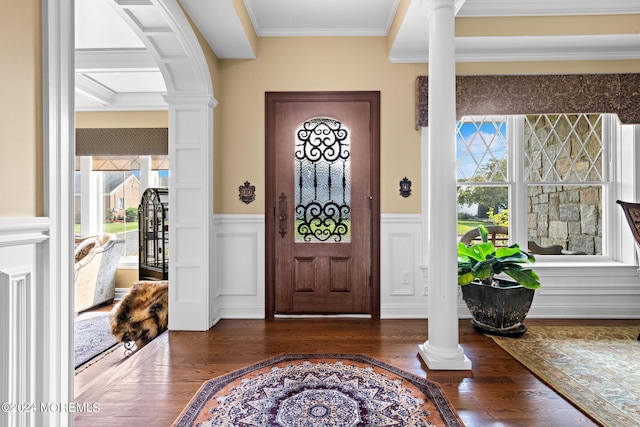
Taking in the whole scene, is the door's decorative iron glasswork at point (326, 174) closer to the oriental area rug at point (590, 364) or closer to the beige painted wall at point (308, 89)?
the beige painted wall at point (308, 89)

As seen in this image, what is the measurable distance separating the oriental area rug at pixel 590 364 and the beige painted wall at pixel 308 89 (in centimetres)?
Result: 147

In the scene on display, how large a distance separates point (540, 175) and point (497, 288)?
138cm

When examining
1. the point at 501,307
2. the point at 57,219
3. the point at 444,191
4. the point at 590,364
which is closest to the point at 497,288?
the point at 501,307

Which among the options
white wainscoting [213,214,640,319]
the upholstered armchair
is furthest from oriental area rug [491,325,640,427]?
the upholstered armchair

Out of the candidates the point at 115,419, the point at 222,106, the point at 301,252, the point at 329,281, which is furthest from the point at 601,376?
the point at 222,106

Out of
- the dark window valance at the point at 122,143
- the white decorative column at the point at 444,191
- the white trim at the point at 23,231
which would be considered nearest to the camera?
the white trim at the point at 23,231

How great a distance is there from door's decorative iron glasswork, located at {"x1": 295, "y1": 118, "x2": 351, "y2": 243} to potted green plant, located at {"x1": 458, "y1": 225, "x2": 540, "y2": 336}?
111 cm

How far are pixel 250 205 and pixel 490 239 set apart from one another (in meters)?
2.33

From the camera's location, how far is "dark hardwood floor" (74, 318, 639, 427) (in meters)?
1.91

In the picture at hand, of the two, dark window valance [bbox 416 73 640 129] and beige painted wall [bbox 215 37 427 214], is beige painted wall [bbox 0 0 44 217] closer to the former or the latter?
beige painted wall [bbox 215 37 427 214]

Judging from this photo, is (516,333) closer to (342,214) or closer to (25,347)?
(342,214)

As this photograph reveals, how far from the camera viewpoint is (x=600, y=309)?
3.51 meters

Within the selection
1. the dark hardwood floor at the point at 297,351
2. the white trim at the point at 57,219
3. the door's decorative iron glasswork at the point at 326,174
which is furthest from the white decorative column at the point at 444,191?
the white trim at the point at 57,219

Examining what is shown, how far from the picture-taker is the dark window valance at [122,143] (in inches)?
197
